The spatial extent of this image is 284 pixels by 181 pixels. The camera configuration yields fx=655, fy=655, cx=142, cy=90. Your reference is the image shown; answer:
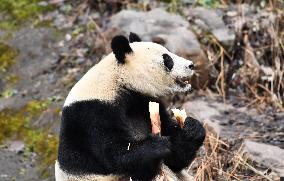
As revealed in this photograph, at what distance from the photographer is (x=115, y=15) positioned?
7652 mm

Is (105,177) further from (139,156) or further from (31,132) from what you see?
(31,132)

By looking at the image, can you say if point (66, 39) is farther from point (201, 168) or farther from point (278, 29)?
point (201, 168)

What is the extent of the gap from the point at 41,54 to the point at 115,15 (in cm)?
104

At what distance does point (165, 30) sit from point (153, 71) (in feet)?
11.2

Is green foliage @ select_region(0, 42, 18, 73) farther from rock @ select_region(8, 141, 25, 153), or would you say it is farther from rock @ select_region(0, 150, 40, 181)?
rock @ select_region(0, 150, 40, 181)

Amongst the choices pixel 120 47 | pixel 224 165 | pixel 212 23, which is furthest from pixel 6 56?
pixel 120 47

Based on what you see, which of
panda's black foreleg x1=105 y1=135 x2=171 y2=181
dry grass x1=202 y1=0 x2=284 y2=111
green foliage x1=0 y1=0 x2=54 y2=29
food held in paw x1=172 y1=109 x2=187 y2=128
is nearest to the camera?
panda's black foreleg x1=105 y1=135 x2=171 y2=181

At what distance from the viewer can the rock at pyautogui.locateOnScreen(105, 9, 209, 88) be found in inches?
273

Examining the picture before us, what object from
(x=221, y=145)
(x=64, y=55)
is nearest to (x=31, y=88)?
(x=64, y=55)

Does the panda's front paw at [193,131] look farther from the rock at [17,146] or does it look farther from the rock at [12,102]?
the rock at [12,102]

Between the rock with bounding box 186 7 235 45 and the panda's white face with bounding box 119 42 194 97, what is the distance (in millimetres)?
3507

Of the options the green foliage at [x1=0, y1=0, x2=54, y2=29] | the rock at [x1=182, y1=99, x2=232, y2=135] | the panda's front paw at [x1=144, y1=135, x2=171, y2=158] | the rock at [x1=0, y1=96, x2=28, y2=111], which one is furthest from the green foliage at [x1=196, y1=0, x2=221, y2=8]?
the panda's front paw at [x1=144, y1=135, x2=171, y2=158]

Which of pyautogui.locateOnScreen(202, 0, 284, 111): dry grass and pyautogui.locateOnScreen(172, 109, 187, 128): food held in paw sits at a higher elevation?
pyautogui.locateOnScreen(172, 109, 187, 128): food held in paw

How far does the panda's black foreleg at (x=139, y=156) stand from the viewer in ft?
12.2
